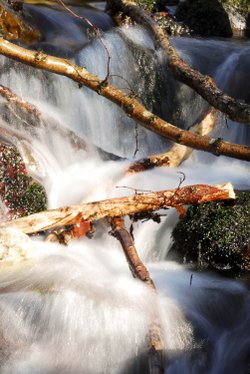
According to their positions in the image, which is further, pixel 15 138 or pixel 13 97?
pixel 13 97

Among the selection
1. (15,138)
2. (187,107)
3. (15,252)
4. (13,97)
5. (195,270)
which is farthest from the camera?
(187,107)

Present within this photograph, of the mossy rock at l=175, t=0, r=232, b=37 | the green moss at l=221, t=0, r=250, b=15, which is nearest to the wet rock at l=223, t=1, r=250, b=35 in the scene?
the green moss at l=221, t=0, r=250, b=15

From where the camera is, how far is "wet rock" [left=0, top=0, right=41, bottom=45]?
846 cm

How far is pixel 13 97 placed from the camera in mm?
6715

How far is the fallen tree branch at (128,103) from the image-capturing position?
5227mm

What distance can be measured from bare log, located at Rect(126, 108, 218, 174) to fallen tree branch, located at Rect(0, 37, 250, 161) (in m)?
1.08

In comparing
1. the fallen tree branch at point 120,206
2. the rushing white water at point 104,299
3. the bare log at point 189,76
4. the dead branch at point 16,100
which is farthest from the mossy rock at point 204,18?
the fallen tree branch at point 120,206

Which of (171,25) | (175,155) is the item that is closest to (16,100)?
(175,155)

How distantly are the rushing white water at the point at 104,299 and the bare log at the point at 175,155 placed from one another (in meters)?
0.10

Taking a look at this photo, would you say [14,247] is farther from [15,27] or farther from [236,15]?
[236,15]

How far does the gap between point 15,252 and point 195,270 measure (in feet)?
5.67

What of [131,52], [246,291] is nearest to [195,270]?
[246,291]

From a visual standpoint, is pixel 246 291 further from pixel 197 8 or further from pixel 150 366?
pixel 197 8

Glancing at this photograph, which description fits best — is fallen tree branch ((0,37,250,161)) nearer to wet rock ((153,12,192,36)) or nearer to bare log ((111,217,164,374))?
bare log ((111,217,164,374))
